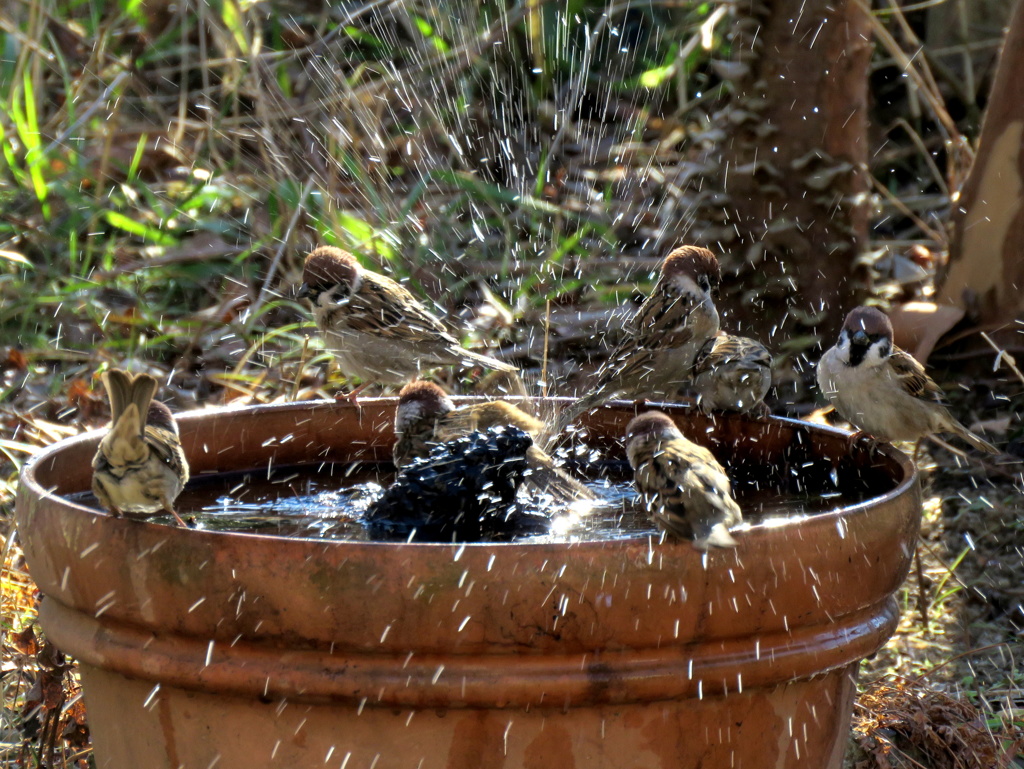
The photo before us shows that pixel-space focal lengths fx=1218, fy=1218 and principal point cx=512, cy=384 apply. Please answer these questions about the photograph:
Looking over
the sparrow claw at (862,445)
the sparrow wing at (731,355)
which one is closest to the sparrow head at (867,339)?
the sparrow wing at (731,355)

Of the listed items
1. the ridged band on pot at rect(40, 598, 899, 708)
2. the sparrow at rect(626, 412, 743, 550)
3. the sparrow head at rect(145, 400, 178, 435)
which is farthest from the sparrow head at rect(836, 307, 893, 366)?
the sparrow head at rect(145, 400, 178, 435)

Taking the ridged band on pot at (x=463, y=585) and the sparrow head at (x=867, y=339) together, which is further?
the sparrow head at (x=867, y=339)

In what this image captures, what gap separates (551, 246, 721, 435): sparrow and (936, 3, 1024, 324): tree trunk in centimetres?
152

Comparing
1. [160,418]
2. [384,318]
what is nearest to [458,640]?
[160,418]

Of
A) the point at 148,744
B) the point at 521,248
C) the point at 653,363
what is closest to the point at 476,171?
the point at 521,248

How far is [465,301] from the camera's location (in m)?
5.82

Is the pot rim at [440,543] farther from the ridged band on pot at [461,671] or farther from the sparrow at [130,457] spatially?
the ridged band on pot at [461,671]

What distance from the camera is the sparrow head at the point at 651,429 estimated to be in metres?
2.60

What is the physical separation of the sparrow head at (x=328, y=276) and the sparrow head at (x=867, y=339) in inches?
70.6

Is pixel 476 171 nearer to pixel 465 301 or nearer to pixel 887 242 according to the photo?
pixel 465 301

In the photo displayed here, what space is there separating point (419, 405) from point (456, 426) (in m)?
0.12

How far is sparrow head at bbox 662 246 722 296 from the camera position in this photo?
418 centimetres

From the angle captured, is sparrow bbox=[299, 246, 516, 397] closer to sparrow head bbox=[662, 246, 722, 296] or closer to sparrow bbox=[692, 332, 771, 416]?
sparrow head bbox=[662, 246, 722, 296]

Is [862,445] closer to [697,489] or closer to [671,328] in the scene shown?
[697,489]
